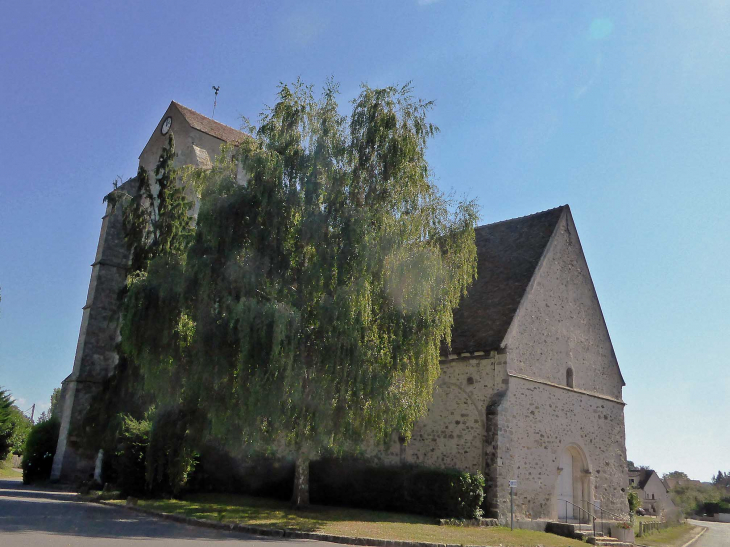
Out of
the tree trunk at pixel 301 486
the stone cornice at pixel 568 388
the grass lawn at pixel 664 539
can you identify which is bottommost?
the grass lawn at pixel 664 539

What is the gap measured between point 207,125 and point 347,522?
Answer: 19.9 m

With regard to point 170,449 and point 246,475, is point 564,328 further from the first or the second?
point 170,449

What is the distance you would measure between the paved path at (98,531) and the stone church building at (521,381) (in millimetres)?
6790

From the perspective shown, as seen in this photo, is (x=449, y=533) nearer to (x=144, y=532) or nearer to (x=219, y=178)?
(x=144, y=532)

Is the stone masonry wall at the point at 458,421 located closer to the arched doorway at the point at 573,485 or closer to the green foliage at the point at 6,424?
the arched doorway at the point at 573,485

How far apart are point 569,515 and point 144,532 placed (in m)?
13.8

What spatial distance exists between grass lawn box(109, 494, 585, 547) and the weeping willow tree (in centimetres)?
136

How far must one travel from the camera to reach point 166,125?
28.4 metres

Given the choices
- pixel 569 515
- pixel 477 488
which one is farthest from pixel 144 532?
pixel 569 515

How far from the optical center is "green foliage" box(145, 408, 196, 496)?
50.9 feet

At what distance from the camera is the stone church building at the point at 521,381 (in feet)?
57.4

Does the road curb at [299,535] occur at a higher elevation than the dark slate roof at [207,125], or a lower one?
lower

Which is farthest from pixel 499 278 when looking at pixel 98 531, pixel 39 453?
pixel 39 453

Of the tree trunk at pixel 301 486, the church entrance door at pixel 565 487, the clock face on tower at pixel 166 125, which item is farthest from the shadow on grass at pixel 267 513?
the clock face on tower at pixel 166 125
